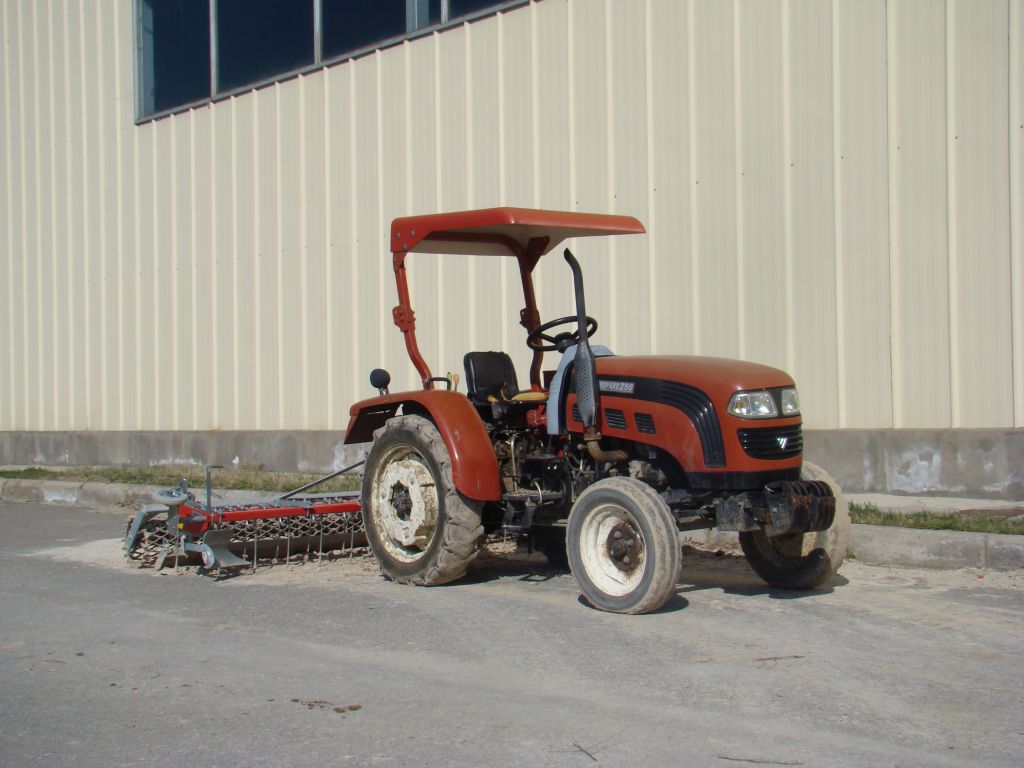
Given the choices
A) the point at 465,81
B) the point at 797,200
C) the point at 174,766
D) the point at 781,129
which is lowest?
the point at 174,766

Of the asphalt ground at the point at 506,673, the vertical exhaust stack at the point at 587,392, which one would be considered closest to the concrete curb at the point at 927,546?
the asphalt ground at the point at 506,673

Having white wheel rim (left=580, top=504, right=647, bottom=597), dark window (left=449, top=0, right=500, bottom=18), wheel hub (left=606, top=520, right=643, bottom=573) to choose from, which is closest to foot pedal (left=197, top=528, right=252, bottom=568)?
white wheel rim (left=580, top=504, right=647, bottom=597)

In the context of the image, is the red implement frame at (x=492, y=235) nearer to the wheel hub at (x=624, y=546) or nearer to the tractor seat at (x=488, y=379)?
the tractor seat at (x=488, y=379)

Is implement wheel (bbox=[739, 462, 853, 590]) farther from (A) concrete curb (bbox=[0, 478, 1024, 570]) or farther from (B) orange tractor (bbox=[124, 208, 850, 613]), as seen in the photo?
(A) concrete curb (bbox=[0, 478, 1024, 570])

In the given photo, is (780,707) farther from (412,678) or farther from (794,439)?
(794,439)

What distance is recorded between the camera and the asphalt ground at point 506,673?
13.5ft

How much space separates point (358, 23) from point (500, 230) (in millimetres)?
7601

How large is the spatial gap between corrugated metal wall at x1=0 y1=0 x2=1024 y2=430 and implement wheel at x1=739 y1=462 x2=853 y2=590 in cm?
303

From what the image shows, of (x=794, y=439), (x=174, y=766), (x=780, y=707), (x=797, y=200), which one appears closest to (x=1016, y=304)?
(x=797, y=200)

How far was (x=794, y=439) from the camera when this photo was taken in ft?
21.2

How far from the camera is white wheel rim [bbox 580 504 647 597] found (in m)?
6.22

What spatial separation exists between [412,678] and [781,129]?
6.92 m

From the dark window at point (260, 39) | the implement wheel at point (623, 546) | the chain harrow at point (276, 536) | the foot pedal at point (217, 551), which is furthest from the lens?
the dark window at point (260, 39)

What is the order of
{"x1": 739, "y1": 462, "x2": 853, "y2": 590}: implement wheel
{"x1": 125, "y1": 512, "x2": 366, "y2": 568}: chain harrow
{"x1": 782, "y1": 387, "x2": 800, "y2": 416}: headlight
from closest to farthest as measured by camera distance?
{"x1": 782, "y1": 387, "x2": 800, "y2": 416}: headlight
{"x1": 739, "y1": 462, "x2": 853, "y2": 590}: implement wheel
{"x1": 125, "y1": 512, "x2": 366, "y2": 568}: chain harrow
